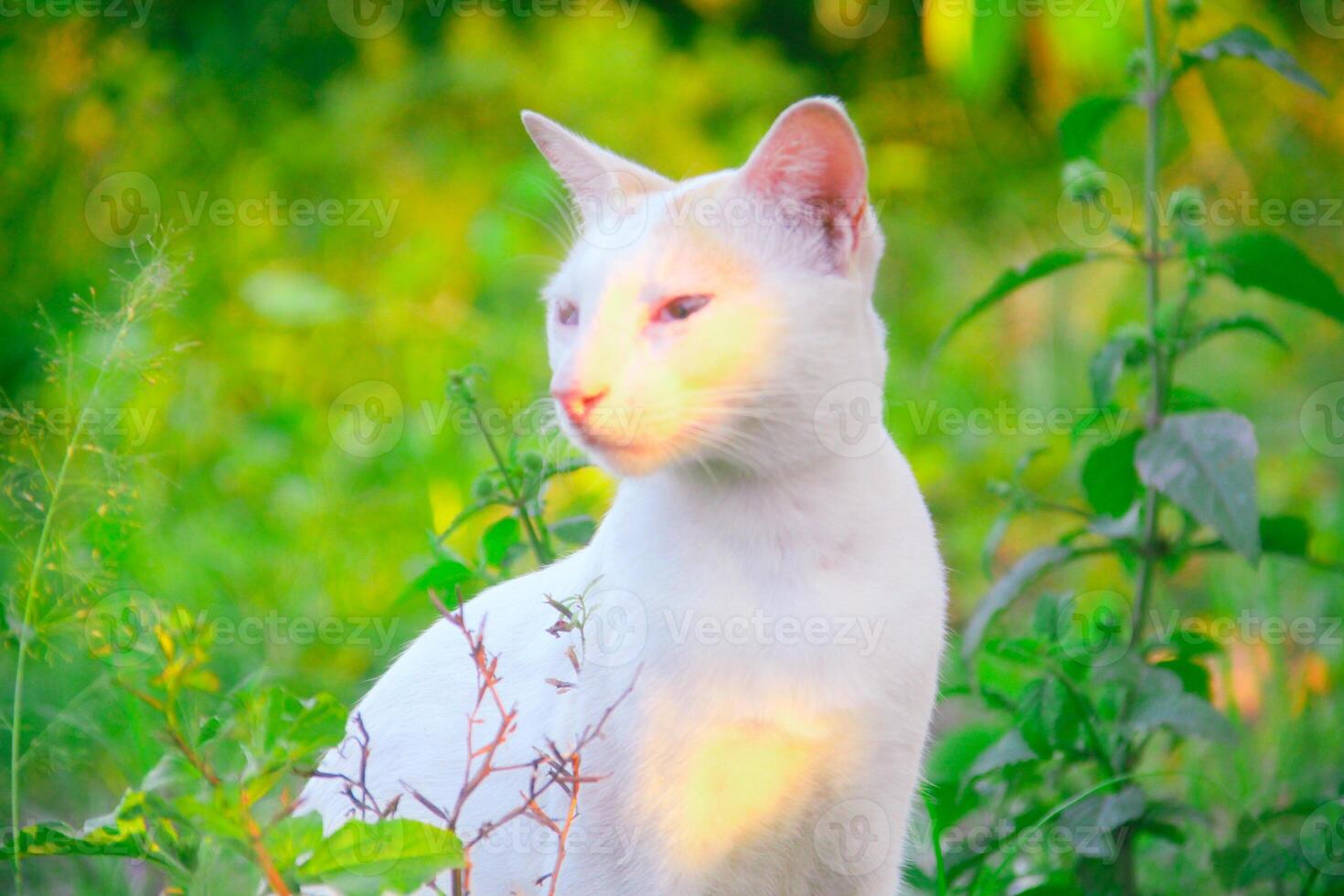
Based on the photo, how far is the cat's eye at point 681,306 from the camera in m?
1.48

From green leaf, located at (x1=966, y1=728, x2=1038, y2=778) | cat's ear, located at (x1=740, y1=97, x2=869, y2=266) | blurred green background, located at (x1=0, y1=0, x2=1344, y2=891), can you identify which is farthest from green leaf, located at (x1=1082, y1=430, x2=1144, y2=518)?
blurred green background, located at (x1=0, y1=0, x2=1344, y2=891)

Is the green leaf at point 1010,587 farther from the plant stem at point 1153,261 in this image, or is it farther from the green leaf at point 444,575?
the green leaf at point 444,575

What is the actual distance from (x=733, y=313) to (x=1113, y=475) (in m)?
0.86

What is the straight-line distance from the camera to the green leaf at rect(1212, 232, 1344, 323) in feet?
6.46

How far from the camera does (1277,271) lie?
2.00 metres

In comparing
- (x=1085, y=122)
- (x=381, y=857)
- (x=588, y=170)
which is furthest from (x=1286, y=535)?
(x=381, y=857)

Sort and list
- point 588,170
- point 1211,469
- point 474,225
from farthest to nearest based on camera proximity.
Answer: point 474,225
point 1211,469
point 588,170

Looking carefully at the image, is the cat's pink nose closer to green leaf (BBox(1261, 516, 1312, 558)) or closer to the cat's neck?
the cat's neck

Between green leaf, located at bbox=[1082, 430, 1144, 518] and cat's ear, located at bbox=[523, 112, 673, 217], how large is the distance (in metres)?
0.81

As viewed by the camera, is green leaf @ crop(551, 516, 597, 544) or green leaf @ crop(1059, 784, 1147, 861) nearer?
green leaf @ crop(1059, 784, 1147, 861)

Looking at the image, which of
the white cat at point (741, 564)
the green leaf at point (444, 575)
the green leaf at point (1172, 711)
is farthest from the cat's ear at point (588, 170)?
the green leaf at point (1172, 711)

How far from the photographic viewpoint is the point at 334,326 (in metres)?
4.23

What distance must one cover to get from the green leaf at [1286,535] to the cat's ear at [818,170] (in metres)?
0.95

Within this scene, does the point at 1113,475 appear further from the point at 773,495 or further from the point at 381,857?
the point at 381,857
